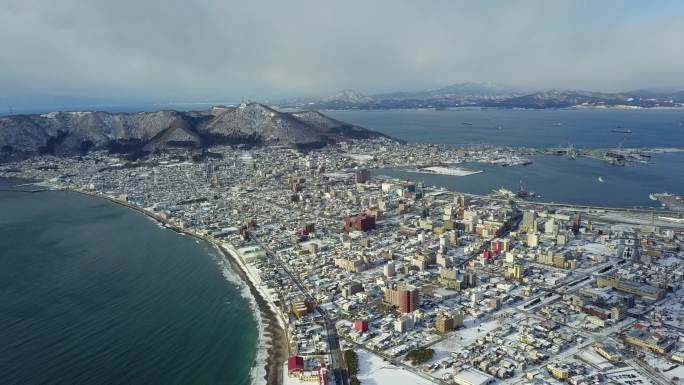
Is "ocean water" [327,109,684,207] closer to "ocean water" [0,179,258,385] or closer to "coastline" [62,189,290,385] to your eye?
"coastline" [62,189,290,385]

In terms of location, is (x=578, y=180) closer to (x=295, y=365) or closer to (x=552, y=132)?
(x=295, y=365)

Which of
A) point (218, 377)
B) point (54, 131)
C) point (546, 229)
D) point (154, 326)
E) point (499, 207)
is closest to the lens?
point (218, 377)

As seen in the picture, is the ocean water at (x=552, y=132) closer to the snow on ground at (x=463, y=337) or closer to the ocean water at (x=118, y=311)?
the ocean water at (x=118, y=311)

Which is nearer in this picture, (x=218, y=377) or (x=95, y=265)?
(x=218, y=377)

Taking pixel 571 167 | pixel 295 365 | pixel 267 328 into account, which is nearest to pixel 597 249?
pixel 267 328

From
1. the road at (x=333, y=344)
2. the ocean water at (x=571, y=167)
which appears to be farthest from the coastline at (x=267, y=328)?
the ocean water at (x=571, y=167)

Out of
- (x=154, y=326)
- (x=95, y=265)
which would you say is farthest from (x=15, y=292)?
(x=154, y=326)

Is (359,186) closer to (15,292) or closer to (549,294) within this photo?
(549,294)
